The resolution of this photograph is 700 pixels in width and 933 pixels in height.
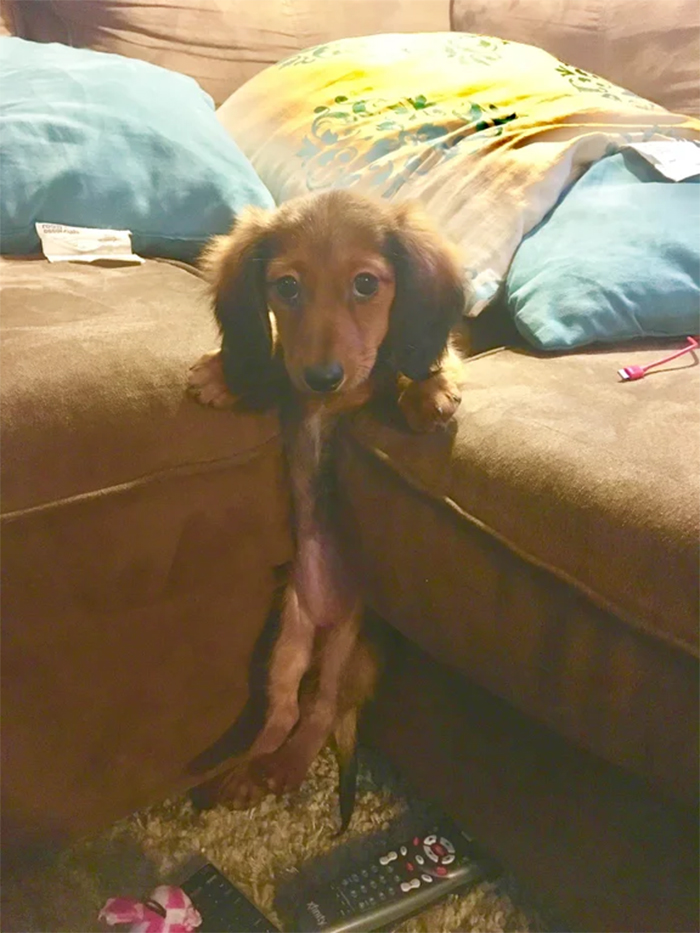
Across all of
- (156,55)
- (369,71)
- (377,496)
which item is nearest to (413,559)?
(377,496)

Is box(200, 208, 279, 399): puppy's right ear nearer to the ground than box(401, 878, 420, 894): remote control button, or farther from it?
farther from it

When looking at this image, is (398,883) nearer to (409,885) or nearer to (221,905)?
(409,885)

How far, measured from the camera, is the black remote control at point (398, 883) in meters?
1.01

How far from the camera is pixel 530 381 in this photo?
1.04 m

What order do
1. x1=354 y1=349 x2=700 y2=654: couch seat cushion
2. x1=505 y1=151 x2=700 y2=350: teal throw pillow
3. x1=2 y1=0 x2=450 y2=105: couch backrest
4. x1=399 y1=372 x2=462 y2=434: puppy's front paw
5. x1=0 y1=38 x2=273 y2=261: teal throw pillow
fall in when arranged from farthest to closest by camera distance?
x1=2 y1=0 x2=450 y2=105: couch backrest
x1=0 y1=38 x2=273 y2=261: teal throw pillow
x1=505 y1=151 x2=700 y2=350: teal throw pillow
x1=399 y1=372 x2=462 y2=434: puppy's front paw
x1=354 y1=349 x2=700 y2=654: couch seat cushion

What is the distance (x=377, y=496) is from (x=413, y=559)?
0.29 feet

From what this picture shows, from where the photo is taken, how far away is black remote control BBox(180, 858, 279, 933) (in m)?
1.01

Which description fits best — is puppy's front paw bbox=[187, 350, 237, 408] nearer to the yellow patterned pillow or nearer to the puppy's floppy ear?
the puppy's floppy ear

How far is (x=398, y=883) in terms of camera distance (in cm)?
105

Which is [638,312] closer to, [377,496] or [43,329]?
[377,496]

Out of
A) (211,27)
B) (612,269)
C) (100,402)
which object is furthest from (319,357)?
(211,27)

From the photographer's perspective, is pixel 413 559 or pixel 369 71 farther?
pixel 369 71

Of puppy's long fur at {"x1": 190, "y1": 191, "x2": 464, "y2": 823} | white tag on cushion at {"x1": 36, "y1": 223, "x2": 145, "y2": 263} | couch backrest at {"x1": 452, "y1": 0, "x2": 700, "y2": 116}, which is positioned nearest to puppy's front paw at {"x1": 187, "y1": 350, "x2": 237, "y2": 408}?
puppy's long fur at {"x1": 190, "y1": 191, "x2": 464, "y2": 823}

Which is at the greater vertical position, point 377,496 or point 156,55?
point 156,55
